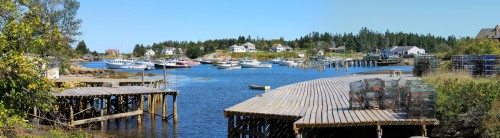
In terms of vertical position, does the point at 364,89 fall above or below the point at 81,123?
above

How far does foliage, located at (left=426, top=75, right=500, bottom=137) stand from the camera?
1688cm

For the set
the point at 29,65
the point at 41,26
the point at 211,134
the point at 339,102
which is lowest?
the point at 211,134

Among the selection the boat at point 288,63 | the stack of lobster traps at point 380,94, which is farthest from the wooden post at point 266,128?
the boat at point 288,63

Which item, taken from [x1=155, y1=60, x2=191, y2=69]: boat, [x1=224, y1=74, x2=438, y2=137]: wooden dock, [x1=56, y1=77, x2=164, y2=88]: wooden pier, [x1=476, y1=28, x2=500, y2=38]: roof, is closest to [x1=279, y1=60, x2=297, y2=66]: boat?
[x1=155, y1=60, x2=191, y2=69]: boat

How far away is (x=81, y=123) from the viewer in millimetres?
28812

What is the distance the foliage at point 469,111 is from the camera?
16877mm

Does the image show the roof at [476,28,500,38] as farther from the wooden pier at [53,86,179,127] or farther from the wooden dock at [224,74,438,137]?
the wooden dock at [224,74,438,137]

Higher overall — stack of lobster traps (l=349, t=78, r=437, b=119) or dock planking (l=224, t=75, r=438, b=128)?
stack of lobster traps (l=349, t=78, r=437, b=119)

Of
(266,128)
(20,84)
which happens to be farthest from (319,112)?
(20,84)

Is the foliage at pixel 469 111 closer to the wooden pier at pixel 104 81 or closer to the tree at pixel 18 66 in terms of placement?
the tree at pixel 18 66

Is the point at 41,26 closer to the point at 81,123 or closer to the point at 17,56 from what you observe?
the point at 17,56

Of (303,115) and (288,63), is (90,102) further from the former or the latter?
(288,63)

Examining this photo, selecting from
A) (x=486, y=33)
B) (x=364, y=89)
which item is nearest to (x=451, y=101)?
(x=364, y=89)

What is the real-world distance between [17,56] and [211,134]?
14302mm
